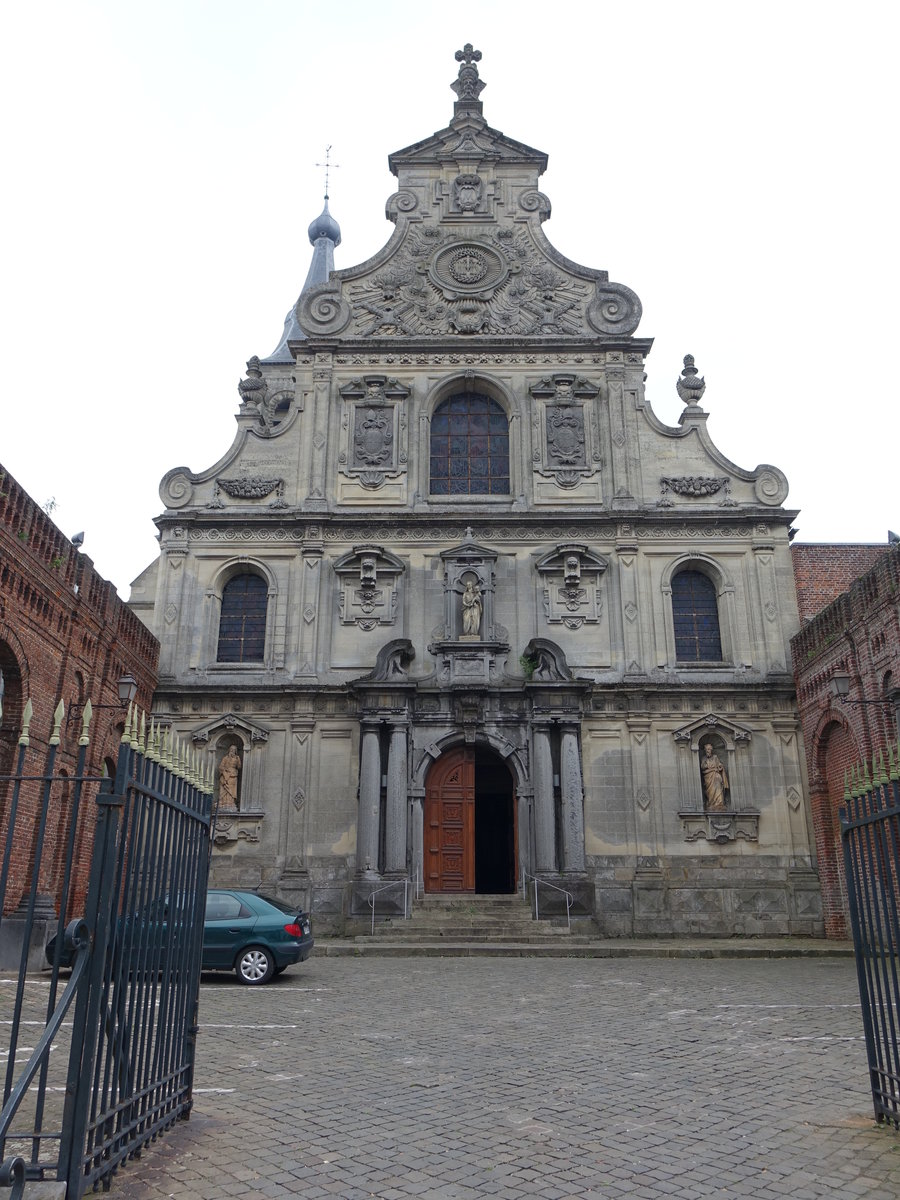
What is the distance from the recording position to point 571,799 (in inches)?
835

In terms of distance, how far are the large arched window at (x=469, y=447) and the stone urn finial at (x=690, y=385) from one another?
4.70 m

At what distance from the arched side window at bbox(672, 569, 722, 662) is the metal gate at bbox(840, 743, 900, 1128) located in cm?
1652

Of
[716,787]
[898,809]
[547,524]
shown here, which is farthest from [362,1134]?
[547,524]

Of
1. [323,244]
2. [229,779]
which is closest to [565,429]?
[229,779]

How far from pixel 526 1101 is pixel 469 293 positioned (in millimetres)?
22507

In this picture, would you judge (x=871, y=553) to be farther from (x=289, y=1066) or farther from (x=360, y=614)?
(x=289, y=1066)

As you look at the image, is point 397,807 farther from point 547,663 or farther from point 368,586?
point 368,586

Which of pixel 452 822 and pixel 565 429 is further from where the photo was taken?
pixel 565 429

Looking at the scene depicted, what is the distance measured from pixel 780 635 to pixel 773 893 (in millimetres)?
5882

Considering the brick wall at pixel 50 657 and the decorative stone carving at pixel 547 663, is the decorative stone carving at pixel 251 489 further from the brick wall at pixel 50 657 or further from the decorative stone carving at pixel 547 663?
the decorative stone carving at pixel 547 663

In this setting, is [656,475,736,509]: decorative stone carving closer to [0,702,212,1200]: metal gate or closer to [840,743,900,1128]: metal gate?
[840,743,900,1128]: metal gate

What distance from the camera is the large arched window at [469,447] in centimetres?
2502

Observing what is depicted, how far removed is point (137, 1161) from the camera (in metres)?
5.49

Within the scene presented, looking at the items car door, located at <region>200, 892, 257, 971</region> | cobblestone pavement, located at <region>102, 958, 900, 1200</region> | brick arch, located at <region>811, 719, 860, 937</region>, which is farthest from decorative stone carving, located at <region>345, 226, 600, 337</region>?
cobblestone pavement, located at <region>102, 958, 900, 1200</region>
